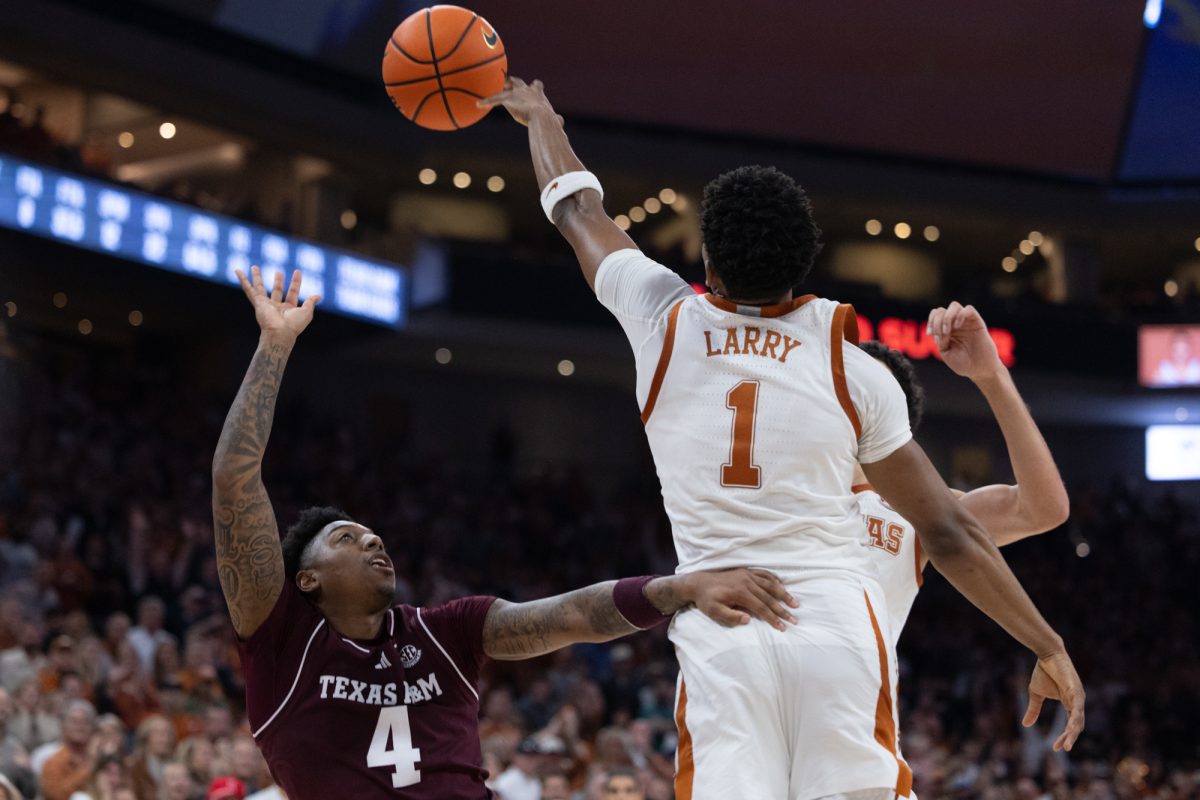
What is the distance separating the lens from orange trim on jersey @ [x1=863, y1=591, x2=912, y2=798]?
335 cm

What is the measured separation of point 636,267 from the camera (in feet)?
11.9

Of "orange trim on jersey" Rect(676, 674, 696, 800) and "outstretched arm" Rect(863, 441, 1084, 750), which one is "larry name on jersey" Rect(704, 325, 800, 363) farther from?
"orange trim on jersey" Rect(676, 674, 696, 800)

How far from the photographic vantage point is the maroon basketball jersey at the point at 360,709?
4027 millimetres

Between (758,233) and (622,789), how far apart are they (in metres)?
5.68

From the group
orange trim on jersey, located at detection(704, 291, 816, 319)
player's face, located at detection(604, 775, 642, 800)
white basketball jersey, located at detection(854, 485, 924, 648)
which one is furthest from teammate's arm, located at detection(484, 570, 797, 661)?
player's face, located at detection(604, 775, 642, 800)

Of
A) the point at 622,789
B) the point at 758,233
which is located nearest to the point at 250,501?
the point at 758,233

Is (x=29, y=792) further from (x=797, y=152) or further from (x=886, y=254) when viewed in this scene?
(x=886, y=254)

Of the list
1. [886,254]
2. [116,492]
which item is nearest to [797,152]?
[886,254]

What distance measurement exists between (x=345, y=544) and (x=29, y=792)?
5622 millimetres

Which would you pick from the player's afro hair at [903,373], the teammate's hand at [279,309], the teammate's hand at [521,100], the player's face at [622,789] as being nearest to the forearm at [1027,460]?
the player's afro hair at [903,373]

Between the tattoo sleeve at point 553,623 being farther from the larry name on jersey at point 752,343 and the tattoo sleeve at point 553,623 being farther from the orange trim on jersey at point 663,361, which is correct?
the larry name on jersey at point 752,343

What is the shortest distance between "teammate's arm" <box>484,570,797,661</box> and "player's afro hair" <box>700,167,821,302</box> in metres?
0.67

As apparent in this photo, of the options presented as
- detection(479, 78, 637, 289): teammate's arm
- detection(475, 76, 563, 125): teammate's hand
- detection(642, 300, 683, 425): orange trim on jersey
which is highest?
detection(475, 76, 563, 125): teammate's hand

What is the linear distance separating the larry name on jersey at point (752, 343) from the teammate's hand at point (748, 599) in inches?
19.5
